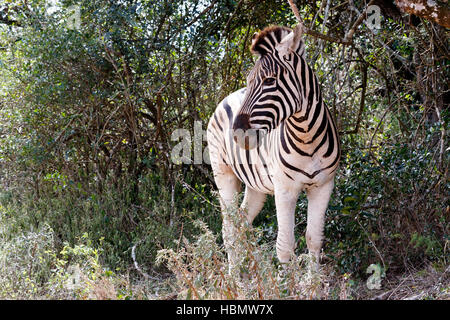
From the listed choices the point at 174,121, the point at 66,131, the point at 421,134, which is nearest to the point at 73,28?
the point at 66,131

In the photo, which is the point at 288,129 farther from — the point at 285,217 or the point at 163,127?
the point at 163,127

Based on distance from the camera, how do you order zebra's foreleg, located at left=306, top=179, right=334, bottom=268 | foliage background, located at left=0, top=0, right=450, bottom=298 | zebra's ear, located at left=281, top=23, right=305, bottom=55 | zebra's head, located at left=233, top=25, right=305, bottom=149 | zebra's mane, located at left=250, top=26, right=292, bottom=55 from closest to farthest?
1. zebra's head, located at left=233, top=25, right=305, bottom=149
2. zebra's ear, located at left=281, top=23, right=305, bottom=55
3. zebra's mane, located at left=250, top=26, right=292, bottom=55
4. zebra's foreleg, located at left=306, top=179, right=334, bottom=268
5. foliage background, located at left=0, top=0, right=450, bottom=298

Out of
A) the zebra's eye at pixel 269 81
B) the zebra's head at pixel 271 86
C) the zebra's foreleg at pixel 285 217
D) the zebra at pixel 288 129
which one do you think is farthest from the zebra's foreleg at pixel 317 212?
the zebra's eye at pixel 269 81

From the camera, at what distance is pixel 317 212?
176 inches

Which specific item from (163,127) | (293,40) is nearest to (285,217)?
(293,40)

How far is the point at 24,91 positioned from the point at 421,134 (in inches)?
173

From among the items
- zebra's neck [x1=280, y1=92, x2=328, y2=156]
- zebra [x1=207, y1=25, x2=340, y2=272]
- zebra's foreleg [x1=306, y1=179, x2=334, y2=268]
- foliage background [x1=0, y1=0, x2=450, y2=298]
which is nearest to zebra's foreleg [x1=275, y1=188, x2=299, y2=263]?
zebra [x1=207, y1=25, x2=340, y2=272]

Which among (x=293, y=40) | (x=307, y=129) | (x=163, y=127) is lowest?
(x=307, y=129)

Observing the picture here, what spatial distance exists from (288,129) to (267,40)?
0.68 m

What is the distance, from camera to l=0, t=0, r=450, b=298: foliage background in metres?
5.34

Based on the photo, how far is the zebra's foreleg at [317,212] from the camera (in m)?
4.46

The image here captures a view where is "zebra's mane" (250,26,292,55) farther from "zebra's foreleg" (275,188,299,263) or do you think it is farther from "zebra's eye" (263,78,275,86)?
"zebra's foreleg" (275,188,299,263)

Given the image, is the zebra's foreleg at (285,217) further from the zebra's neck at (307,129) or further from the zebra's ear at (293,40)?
the zebra's ear at (293,40)

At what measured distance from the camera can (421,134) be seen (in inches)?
236
